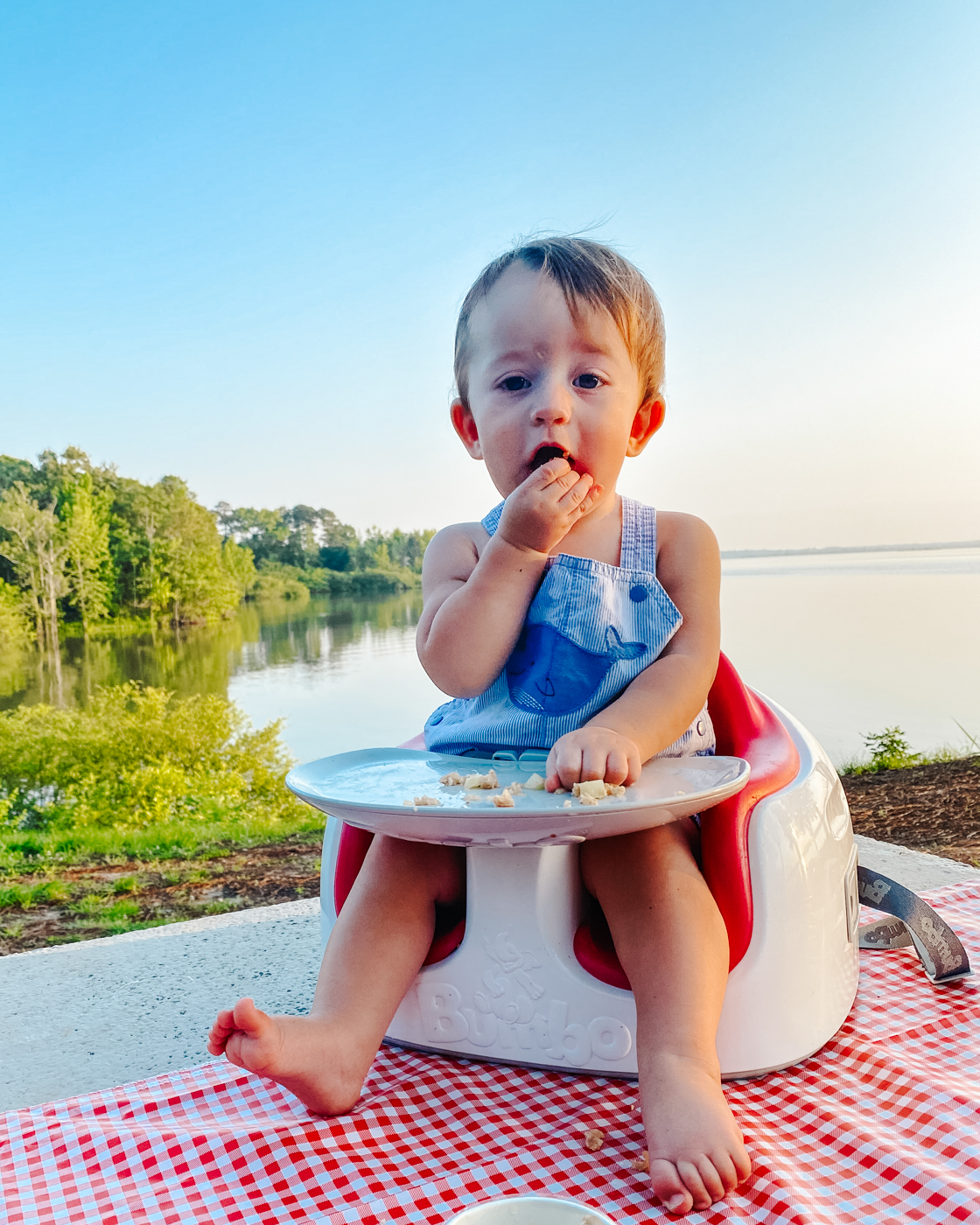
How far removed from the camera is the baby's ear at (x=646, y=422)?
1.44 metres

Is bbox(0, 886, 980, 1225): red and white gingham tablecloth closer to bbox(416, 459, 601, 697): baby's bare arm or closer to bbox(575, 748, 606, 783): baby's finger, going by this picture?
bbox(575, 748, 606, 783): baby's finger

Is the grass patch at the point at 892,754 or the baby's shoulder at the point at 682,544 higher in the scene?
the baby's shoulder at the point at 682,544

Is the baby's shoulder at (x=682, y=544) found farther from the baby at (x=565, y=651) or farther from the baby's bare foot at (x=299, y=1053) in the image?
the baby's bare foot at (x=299, y=1053)

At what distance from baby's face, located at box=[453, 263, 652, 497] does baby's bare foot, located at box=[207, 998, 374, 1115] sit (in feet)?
2.47

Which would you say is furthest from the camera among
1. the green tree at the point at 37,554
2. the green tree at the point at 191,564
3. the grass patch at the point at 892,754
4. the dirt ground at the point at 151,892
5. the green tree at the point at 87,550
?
the green tree at the point at 191,564

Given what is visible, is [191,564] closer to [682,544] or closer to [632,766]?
[682,544]

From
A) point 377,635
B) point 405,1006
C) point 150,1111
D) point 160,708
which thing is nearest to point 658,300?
point 405,1006

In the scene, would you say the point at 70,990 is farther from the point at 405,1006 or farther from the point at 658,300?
the point at 658,300

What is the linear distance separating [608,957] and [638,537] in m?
0.62

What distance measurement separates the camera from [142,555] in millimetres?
6598

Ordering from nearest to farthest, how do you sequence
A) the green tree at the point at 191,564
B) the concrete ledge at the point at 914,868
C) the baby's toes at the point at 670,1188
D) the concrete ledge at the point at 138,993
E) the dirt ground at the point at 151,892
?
the baby's toes at the point at 670,1188, the concrete ledge at the point at 138,993, the concrete ledge at the point at 914,868, the dirt ground at the point at 151,892, the green tree at the point at 191,564

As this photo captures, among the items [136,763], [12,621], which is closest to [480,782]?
[136,763]

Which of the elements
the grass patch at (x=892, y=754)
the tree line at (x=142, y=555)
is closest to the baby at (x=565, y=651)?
the grass patch at (x=892, y=754)

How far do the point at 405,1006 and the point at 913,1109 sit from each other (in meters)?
0.65
